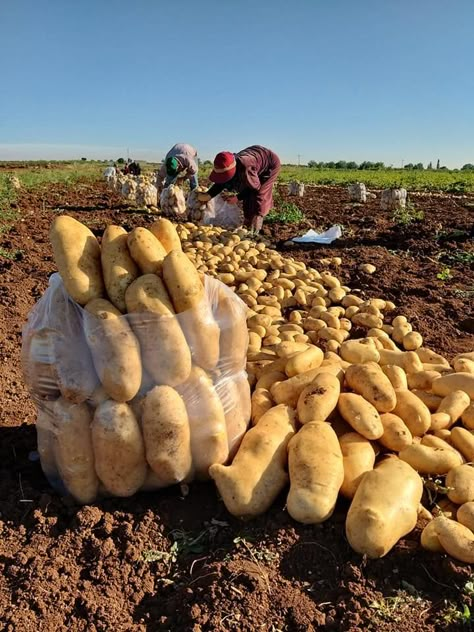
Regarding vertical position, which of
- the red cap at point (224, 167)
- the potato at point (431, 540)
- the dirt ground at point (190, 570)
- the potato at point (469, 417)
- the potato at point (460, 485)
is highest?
the red cap at point (224, 167)

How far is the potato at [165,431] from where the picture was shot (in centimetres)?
217

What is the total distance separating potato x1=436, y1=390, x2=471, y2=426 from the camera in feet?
Result: 8.84

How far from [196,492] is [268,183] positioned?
6746 millimetres

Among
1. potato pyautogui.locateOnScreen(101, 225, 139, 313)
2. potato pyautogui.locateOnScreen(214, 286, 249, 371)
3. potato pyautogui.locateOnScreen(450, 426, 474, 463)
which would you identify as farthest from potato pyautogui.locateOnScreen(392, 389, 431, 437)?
potato pyautogui.locateOnScreen(101, 225, 139, 313)

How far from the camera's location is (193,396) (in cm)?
230

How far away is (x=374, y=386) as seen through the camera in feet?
8.35

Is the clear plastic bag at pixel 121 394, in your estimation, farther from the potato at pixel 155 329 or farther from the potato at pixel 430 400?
the potato at pixel 430 400

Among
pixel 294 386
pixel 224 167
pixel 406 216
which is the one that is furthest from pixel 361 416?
pixel 406 216

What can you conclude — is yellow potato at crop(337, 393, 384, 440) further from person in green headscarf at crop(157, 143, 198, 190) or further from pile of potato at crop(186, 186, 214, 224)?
person in green headscarf at crop(157, 143, 198, 190)

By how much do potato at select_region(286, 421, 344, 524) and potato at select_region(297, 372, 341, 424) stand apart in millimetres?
145

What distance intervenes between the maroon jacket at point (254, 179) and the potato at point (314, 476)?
20.1ft

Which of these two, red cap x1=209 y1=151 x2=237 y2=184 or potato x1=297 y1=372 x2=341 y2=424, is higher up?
red cap x1=209 y1=151 x2=237 y2=184

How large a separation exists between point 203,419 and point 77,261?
34.8 inches

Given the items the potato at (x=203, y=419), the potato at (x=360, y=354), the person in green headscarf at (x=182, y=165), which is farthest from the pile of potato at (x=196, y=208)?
the potato at (x=203, y=419)
